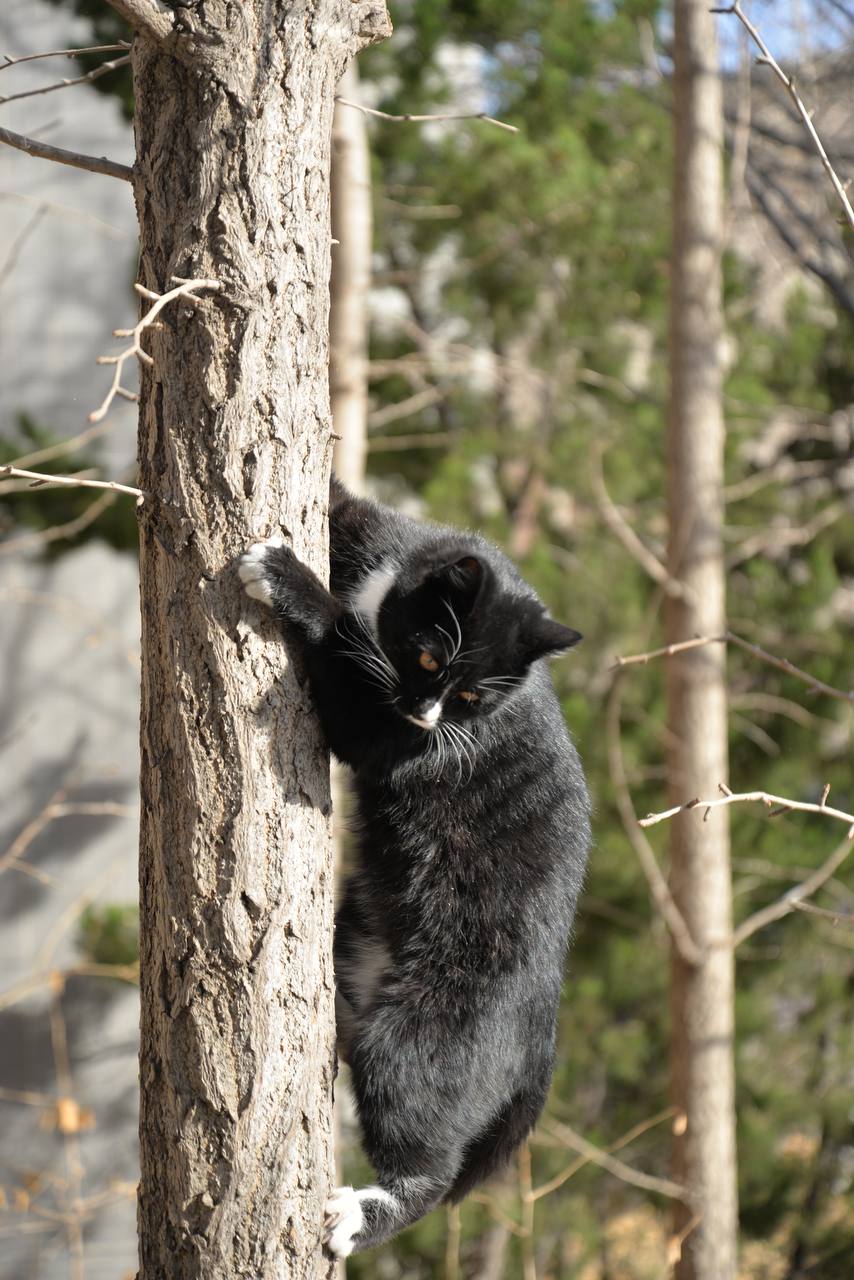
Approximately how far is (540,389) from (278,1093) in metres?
3.34

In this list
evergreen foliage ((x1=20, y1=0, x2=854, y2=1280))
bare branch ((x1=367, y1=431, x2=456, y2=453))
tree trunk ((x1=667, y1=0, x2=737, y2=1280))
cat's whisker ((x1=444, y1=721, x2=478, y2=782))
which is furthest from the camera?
bare branch ((x1=367, y1=431, x2=456, y2=453))

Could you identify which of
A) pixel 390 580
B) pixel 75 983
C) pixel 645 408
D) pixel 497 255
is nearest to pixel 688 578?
pixel 645 408

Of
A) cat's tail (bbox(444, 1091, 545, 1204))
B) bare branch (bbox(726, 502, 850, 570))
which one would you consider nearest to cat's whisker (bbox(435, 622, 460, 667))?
cat's tail (bbox(444, 1091, 545, 1204))

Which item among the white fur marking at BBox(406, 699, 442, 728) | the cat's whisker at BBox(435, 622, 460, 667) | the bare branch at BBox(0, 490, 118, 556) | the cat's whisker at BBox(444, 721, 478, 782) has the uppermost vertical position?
the bare branch at BBox(0, 490, 118, 556)

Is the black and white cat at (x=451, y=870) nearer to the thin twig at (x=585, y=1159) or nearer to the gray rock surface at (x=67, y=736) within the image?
the thin twig at (x=585, y=1159)

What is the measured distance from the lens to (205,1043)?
5.01ft

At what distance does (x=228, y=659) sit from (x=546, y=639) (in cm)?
61

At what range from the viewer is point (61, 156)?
1564 mm

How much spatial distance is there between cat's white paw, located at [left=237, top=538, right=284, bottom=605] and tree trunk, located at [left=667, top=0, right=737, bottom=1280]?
2.27m

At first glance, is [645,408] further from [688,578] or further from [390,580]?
[390,580]

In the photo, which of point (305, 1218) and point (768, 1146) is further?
point (768, 1146)

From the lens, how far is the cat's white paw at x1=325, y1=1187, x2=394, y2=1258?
5.35 ft

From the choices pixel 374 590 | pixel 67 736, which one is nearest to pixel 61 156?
pixel 374 590

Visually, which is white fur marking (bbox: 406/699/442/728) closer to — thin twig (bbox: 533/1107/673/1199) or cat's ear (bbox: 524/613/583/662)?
cat's ear (bbox: 524/613/583/662)
